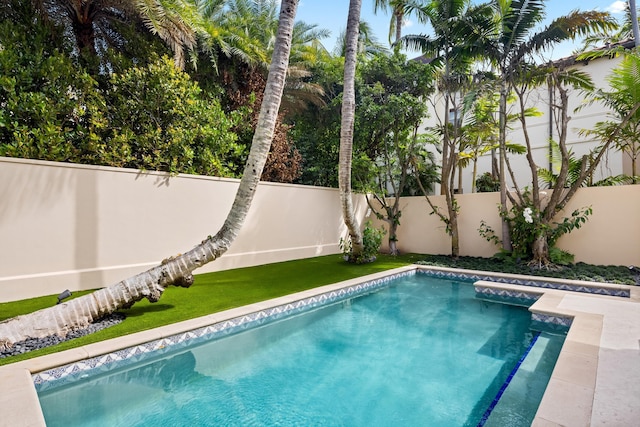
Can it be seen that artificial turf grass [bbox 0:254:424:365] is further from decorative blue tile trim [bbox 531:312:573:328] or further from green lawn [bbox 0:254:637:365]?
decorative blue tile trim [bbox 531:312:573:328]

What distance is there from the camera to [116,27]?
8.26 meters

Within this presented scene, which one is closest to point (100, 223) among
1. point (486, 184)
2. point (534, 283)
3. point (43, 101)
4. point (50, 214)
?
point (50, 214)

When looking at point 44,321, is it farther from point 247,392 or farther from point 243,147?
point 243,147

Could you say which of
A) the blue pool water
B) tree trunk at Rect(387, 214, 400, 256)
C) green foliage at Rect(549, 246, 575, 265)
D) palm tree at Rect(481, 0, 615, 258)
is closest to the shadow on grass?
the blue pool water

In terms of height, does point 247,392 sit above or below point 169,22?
below

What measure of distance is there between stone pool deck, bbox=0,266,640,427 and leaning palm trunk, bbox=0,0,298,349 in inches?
29.1

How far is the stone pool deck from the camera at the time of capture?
2520 mm

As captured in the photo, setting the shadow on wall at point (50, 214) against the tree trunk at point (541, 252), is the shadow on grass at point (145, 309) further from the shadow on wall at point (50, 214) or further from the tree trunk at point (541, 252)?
the tree trunk at point (541, 252)

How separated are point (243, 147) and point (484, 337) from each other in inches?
319

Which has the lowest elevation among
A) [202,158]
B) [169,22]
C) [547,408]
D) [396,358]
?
[396,358]

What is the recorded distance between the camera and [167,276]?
514 cm

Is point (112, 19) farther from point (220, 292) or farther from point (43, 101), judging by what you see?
point (220, 292)

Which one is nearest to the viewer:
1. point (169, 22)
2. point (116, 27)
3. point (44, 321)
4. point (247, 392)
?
point (247, 392)

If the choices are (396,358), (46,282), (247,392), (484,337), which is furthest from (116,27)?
(484,337)
